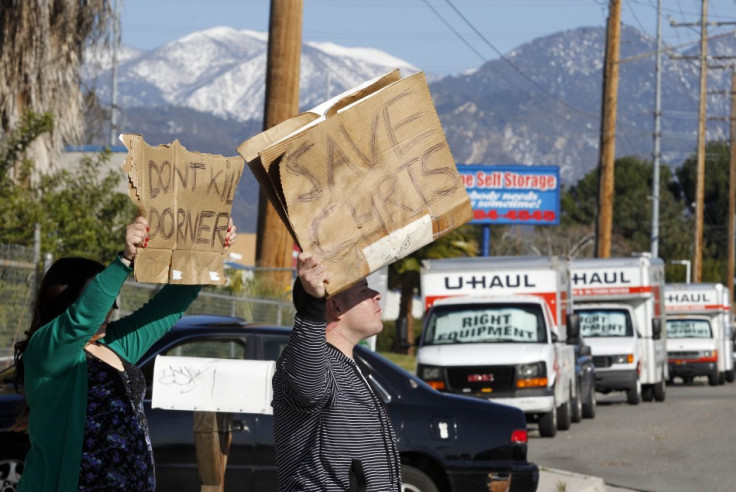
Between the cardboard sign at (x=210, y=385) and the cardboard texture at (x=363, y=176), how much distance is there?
10.5ft

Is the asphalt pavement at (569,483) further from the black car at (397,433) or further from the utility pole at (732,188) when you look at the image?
the utility pole at (732,188)

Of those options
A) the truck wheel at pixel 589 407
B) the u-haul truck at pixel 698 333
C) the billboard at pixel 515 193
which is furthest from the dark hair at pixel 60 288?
the billboard at pixel 515 193

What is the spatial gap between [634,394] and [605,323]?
1567 millimetres

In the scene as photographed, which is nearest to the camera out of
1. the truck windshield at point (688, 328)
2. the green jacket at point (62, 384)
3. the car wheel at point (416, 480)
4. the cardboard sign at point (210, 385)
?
the green jacket at point (62, 384)

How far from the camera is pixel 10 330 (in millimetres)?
13367

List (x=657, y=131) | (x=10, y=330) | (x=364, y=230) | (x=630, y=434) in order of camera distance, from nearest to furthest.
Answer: (x=364, y=230)
(x=10, y=330)
(x=630, y=434)
(x=657, y=131)

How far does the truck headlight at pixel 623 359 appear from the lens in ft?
85.0

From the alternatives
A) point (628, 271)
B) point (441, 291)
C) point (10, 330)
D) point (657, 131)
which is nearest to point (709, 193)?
point (657, 131)

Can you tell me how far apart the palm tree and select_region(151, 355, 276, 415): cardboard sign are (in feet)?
33.0

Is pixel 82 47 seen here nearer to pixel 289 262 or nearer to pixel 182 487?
pixel 289 262

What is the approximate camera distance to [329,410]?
4.26m

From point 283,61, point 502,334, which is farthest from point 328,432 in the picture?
point 502,334

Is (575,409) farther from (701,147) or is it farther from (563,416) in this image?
(701,147)

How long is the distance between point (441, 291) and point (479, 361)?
2132mm
